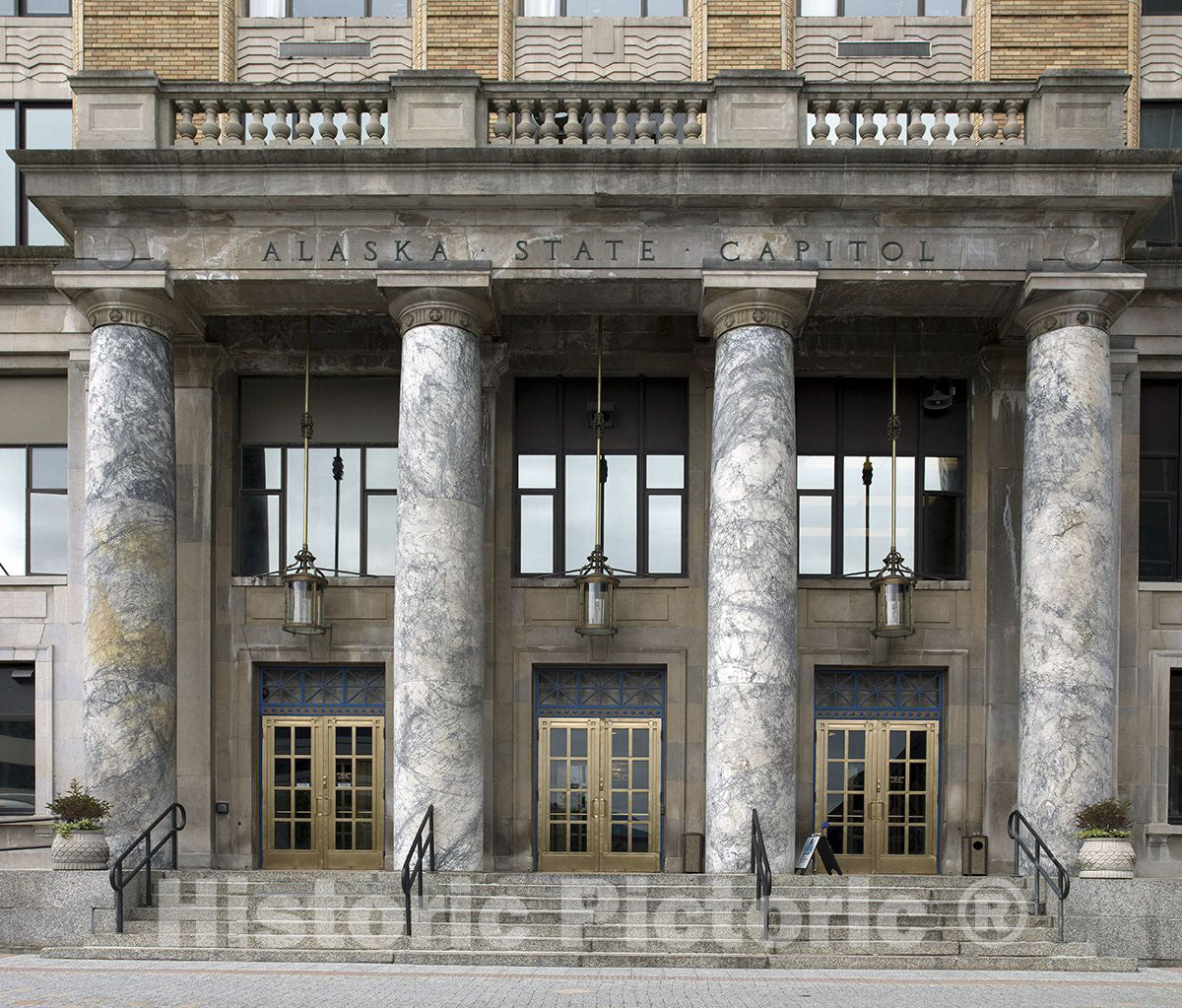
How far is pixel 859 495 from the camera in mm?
19266

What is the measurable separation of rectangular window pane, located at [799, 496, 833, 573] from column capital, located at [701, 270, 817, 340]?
342 cm

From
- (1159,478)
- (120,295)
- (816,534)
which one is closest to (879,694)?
(816,534)

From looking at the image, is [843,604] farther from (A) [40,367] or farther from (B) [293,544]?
(A) [40,367]

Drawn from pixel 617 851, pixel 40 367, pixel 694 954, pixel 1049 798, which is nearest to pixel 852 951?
pixel 694 954

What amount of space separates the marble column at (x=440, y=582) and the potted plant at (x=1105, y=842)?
6.84m

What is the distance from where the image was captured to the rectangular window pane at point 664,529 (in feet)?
63.1

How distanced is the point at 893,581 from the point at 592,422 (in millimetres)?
4720

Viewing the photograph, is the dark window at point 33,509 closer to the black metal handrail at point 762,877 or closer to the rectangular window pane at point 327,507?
the rectangular window pane at point 327,507

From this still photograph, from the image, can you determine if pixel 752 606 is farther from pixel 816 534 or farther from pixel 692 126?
pixel 692 126

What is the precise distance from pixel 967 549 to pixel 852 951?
6841 mm

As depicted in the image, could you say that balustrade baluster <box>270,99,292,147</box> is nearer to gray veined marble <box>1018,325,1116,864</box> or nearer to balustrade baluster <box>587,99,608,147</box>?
balustrade baluster <box>587,99,608,147</box>

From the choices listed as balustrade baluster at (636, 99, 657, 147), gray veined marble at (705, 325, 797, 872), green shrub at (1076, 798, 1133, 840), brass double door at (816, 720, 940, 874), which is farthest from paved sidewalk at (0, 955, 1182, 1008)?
balustrade baluster at (636, 99, 657, 147)

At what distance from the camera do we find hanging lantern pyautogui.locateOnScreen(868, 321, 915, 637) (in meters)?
18.1

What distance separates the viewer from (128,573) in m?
16.2
